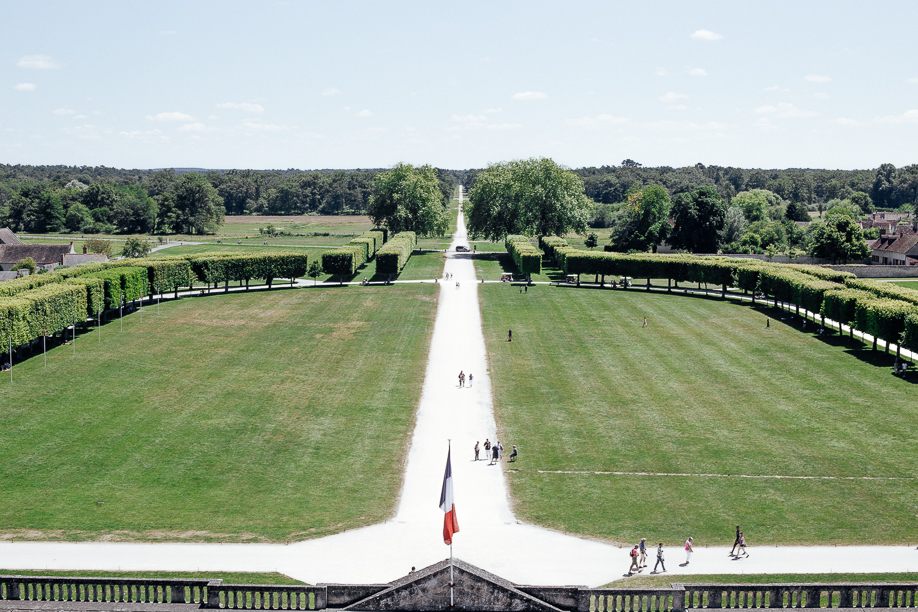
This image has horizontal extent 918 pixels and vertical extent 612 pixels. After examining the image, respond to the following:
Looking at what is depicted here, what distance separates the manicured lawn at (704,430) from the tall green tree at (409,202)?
69.1 meters

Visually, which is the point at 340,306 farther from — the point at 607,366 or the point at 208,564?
the point at 208,564

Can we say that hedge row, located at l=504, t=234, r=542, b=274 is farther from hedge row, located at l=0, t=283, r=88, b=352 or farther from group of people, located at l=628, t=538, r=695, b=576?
group of people, located at l=628, t=538, r=695, b=576

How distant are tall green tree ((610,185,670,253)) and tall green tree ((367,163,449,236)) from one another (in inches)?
1347

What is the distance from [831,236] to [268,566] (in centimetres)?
11954

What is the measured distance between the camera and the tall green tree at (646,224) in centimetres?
13588

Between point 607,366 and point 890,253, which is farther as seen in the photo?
point 890,253

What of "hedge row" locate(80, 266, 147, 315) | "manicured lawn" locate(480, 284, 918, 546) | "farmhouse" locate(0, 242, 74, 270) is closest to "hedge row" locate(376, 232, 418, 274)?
"hedge row" locate(80, 266, 147, 315)

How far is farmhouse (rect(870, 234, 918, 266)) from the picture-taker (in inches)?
4852

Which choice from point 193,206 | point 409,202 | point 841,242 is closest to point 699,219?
point 841,242

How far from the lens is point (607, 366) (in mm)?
59312

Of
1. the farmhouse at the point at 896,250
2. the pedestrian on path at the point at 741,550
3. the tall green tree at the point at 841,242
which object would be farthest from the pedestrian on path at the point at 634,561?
the farmhouse at the point at 896,250

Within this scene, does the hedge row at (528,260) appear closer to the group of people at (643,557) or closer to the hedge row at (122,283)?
the hedge row at (122,283)

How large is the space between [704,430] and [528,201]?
9263 cm

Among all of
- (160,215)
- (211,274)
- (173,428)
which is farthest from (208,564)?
(160,215)
